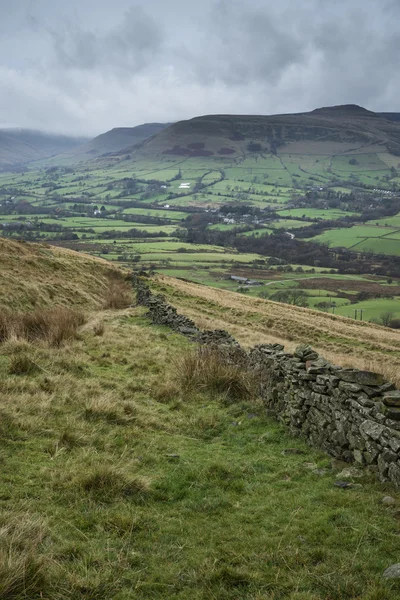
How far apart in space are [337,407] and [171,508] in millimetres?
3457

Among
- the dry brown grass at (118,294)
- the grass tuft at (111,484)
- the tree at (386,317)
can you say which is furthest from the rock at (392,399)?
the tree at (386,317)

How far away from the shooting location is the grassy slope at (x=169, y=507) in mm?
4648

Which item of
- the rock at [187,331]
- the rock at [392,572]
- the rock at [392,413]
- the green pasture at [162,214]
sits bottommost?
the rock at [187,331]

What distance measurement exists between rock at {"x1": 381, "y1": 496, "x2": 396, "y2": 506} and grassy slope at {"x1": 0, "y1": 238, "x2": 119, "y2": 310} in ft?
61.1

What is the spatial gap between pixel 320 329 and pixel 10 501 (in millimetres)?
34951

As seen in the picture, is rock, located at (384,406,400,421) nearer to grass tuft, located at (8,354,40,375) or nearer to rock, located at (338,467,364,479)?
rock, located at (338,467,364,479)

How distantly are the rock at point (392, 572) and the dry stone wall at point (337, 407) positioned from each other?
1.78 metres

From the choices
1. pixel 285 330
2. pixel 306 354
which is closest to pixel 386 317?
pixel 285 330

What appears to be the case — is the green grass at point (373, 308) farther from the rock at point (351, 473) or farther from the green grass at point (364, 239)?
the rock at point (351, 473)

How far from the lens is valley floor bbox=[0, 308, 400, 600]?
4.65 m

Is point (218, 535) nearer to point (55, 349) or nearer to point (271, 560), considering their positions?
point (271, 560)

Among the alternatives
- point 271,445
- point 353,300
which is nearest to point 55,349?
point 271,445

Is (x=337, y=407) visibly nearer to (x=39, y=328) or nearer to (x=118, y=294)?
(x=39, y=328)

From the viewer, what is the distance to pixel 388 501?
242 inches
